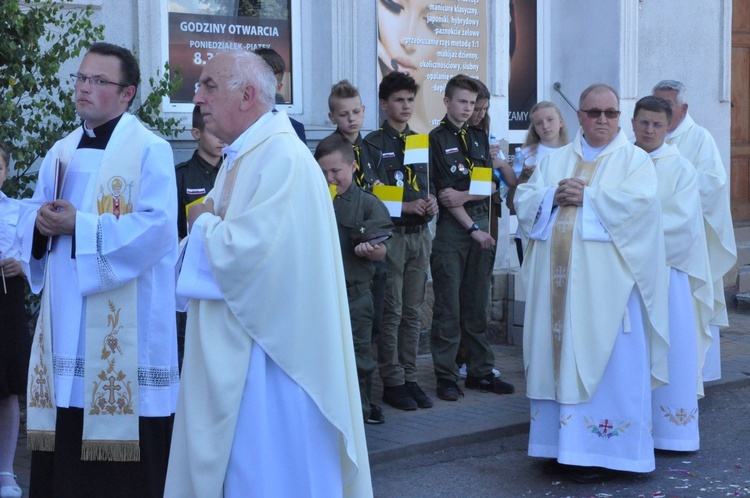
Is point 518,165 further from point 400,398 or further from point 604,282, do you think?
point 604,282

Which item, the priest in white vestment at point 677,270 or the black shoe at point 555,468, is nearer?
the black shoe at point 555,468

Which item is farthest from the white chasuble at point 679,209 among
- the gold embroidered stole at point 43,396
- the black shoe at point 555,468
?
the gold embroidered stole at point 43,396

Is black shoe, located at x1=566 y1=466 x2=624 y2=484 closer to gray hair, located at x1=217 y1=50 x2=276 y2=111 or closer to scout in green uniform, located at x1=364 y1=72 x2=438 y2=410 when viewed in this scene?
scout in green uniform, located at x1=364 y1=72 x2=438 y2=410

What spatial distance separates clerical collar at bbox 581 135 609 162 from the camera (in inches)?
247

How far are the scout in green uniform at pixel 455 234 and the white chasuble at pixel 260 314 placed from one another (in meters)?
3.76

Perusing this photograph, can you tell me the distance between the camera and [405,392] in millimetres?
7293

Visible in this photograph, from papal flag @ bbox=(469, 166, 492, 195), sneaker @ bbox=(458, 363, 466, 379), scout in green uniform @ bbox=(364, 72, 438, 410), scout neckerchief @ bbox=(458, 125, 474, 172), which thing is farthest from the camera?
sneaker @ bbox=(458, 363, 466, 379)

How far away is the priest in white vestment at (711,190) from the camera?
26.3 feet

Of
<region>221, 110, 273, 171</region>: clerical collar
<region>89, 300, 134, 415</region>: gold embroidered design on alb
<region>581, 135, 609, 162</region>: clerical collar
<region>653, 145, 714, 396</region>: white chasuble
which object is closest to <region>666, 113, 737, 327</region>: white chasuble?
<region>653, 145, 714, 396</region>: white chasuble

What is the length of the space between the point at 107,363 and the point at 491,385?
3721 millimetres

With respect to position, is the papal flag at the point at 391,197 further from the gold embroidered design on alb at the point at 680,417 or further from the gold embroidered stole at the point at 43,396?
the gold embroidered stole at the point at 43,396

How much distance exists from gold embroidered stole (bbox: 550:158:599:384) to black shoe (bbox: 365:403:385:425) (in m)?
1.29

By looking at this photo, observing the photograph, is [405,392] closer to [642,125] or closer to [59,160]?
[642,125]

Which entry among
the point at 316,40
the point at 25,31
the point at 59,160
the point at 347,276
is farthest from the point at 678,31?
the point at 59,160
